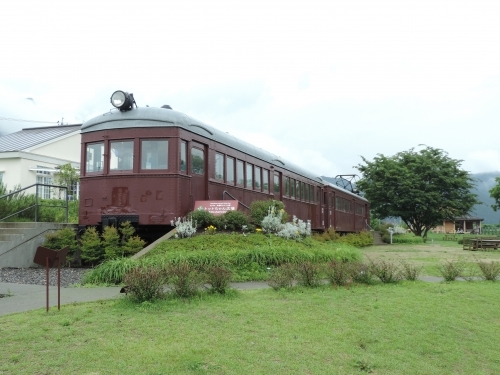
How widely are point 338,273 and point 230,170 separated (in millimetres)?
6107

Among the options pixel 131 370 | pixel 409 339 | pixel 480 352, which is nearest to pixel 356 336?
pixel 409 339

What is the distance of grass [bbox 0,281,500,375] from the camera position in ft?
14.7

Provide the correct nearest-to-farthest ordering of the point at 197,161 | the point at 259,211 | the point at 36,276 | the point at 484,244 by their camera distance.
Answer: the point at 36,276 → the point at 197,161 → the point at 259,211 → the point at 484,244

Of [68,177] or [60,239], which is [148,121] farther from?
[68,177]

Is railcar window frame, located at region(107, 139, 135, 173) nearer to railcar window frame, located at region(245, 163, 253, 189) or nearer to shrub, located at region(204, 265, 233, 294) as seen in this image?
railcar window frame, located at region(245, 163, 253, 189)

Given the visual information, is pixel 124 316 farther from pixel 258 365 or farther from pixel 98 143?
pixel 98 143

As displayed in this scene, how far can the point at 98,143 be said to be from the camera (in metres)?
12.4

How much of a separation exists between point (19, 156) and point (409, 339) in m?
25.4

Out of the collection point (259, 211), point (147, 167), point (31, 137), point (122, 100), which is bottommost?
point (259, 211)

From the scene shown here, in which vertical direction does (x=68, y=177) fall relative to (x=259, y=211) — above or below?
above

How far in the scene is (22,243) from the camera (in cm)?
1217

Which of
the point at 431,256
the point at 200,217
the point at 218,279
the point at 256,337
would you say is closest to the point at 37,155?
the point at 200,217

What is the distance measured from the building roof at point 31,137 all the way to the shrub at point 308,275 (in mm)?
23556

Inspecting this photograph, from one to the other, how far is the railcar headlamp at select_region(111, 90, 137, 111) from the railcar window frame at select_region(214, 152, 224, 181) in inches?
106
